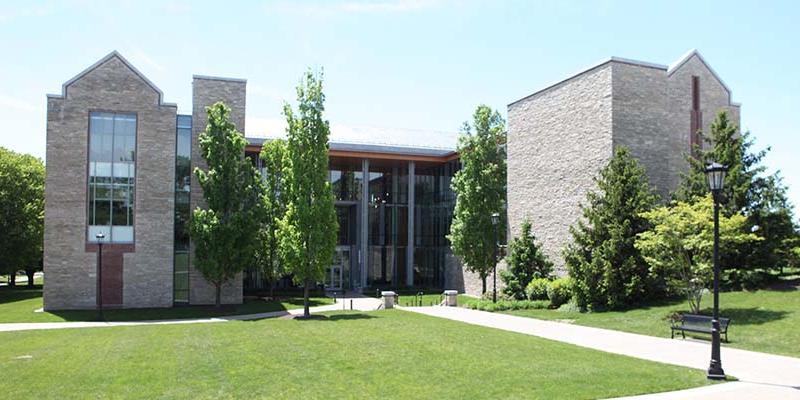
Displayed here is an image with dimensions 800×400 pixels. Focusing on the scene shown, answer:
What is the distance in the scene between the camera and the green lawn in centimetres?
1563

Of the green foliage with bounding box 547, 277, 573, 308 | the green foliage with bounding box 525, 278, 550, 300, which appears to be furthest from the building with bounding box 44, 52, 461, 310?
the green foliage with bounding box 547, 277, 573, 308

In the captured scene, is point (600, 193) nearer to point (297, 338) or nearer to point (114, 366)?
point (297, 338)

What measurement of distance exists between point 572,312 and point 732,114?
1511cm

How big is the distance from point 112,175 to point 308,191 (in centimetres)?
1464

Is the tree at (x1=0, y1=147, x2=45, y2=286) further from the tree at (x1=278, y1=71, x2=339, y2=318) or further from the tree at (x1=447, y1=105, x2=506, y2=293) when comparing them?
the tree at (x1=447, y1=105, x2=506, y2=293)

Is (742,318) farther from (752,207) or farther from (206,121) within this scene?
(206,121)

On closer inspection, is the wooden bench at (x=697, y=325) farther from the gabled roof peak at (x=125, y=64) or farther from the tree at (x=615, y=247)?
the gabled roof peak at (x=125, y=64)

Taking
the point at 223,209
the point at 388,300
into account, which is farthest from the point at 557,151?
the point at 223,209

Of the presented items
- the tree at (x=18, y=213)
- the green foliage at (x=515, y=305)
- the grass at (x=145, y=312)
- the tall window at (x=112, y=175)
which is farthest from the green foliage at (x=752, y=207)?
the tree at (x=18, y=213)

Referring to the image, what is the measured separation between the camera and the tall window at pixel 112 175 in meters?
32.6

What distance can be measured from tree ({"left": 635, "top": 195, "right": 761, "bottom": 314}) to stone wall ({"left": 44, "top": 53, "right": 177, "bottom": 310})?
25.3 meters

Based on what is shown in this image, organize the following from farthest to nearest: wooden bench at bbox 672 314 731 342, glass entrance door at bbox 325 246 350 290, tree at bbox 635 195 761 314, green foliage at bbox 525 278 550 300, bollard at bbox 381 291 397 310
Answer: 1. glass entrance door at bbox 325 246 350 290
2. bollard at bbox 381 291 397 310
3. green foliage at bbox 525 278 550 300
4. tree at bbox 635 195 761 314
5. wooden bench at bbox 672 314 731 342

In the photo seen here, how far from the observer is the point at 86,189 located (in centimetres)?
3247

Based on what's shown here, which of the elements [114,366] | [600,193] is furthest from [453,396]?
[600,193]
